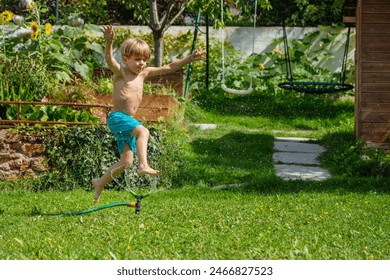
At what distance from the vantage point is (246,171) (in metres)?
9.35

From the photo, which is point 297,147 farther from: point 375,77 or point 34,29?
point 34,29

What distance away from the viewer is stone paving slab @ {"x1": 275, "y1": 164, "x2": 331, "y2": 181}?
9.12m

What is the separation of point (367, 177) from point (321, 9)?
7.68 m

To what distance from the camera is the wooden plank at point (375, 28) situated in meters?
10.7

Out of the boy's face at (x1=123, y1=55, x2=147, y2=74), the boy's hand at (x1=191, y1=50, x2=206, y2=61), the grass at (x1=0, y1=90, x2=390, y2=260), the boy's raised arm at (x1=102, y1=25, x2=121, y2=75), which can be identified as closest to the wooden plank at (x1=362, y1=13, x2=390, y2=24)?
the grass at (x1=0, y1=90, x2=390, y2=260)

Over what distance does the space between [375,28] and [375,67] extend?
0.52m

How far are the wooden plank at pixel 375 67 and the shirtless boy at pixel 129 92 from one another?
4.77 m

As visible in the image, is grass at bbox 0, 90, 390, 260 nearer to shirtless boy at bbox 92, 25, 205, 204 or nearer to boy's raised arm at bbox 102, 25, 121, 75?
shirtless boy at bbox 92, 25, 205, 204

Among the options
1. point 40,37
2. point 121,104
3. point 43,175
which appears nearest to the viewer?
point 121,104

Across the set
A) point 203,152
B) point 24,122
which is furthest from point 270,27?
point 24,122

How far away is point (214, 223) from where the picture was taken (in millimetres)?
6004

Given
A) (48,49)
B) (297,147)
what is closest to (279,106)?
(297,147)

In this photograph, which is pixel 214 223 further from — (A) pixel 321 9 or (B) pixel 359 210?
(A) pixel 321 9

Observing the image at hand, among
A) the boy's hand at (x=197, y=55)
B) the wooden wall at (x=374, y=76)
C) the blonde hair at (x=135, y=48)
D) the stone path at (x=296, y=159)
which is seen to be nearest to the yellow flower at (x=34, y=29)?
the stone path at (x=296, y=159)
